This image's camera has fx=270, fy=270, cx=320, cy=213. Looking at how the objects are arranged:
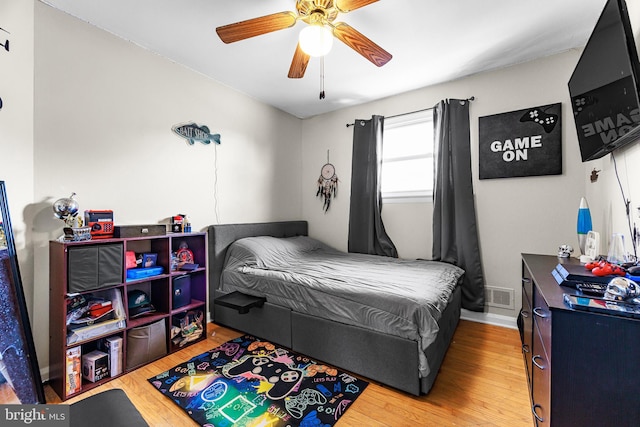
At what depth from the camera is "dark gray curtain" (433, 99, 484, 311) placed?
2836mm

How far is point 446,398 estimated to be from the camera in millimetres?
1688

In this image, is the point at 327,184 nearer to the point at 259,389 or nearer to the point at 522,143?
the point at 522,143

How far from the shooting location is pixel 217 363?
209cm

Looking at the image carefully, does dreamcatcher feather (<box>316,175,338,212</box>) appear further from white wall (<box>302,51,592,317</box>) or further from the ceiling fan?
the ceiling fan

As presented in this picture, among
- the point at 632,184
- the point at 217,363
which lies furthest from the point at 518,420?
the point at 217,363

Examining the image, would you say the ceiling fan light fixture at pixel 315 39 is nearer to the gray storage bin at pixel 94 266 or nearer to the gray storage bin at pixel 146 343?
the gray storage bin at pixel 94 266

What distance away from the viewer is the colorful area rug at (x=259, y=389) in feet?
5.05

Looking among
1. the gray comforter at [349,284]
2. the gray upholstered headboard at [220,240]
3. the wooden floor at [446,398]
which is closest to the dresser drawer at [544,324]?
the gray comforter at [349,284]

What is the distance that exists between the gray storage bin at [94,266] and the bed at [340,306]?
0.85 metres

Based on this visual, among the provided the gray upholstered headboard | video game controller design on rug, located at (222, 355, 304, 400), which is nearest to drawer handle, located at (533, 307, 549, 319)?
video game controller design on rug, located at (222, 355, 304, 400)

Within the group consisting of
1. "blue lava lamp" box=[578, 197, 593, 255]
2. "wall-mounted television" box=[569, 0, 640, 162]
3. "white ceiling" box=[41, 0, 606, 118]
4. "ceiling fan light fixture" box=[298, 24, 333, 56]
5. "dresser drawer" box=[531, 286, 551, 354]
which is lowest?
"dresser drawer" box=[531, 286, 551, 354]

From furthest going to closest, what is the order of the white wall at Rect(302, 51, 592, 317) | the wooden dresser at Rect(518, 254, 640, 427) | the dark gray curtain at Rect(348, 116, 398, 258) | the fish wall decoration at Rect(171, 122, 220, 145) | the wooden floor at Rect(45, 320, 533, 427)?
the dark gray curtain at Rect(348, 116, 398, 258), the fish wall decoration at Rect(171, 122, 220, 145), the white wall at Rect(302, 51, 592, 317), the wooden floor at Rect(45, 320, 533, 427), the wooden dresser at Rect(518, 254, 640, 427)

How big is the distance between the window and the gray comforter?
0.85m

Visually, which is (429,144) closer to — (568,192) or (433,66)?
(433,66)
